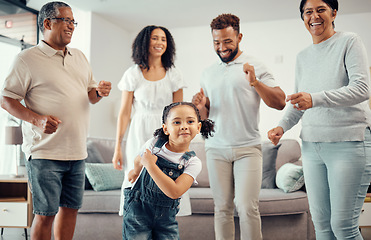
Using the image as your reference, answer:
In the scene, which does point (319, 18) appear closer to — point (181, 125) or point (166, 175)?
point (181, 125)

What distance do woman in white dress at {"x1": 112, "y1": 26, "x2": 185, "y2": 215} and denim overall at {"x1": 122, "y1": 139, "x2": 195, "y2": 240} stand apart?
0.53 meters

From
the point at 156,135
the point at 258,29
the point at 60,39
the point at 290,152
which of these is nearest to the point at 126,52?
the point at 258,29

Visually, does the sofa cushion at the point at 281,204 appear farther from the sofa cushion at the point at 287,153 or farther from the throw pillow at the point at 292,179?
the sofa cushion at the point at 287,153

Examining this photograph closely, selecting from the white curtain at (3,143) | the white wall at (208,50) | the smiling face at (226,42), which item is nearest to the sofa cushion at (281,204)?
the smiling face at (226,42)

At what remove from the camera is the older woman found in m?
1.54

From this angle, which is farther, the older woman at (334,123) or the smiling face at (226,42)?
the smiling face at (226,42)

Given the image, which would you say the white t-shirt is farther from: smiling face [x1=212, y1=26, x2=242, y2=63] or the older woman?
smiling face [x1=212, y1=26, x2=242, y2=63]

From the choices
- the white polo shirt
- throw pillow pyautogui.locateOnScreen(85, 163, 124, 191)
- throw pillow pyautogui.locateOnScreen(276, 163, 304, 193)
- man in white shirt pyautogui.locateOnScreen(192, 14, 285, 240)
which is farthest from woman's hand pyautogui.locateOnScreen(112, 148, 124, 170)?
throw pillow pyautogui.locateOnScreen(276, 163, 304, 193)

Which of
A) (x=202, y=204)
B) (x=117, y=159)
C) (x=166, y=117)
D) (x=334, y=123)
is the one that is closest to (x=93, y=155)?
(x=202, y=204)

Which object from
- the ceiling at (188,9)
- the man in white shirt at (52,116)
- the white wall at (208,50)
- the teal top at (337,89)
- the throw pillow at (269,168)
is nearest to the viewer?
the teal top at (337,89)

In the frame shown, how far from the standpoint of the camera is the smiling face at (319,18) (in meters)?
1.64

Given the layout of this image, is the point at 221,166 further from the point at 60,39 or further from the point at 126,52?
the point at 126,52

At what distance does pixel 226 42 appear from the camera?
1992 millimetres

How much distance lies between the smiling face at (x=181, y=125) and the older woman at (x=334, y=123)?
0.42 metres
